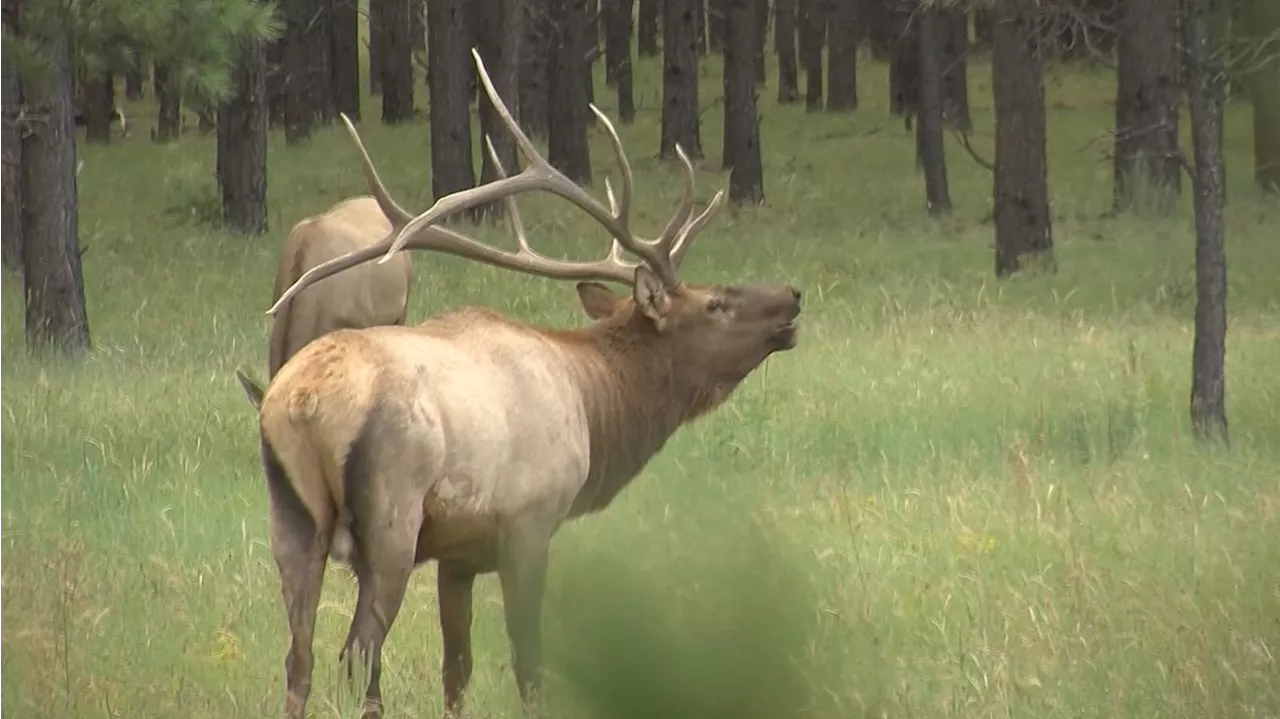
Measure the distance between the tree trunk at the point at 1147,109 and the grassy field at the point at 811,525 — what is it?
3.15 meters

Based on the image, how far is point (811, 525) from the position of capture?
7.21m

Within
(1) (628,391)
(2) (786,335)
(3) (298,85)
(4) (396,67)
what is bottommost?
(1) (628,391)

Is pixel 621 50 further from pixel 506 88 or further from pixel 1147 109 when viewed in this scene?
pixel 1147 109

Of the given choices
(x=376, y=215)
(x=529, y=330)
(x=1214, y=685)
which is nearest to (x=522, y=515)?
(x=529, y=330)

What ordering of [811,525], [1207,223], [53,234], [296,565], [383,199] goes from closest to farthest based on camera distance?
[296,565] → [383,199] → [811,525] → [1207,223] → [53,234]

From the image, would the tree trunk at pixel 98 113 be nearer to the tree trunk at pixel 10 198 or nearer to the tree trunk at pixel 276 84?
the tree trunk at pixel 276 84

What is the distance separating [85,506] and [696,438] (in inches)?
107

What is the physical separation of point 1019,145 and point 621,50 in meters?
22.1

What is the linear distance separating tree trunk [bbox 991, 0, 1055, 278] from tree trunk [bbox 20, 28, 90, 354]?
8578mm

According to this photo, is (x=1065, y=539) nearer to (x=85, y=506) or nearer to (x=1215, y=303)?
(x=1215, y=303)

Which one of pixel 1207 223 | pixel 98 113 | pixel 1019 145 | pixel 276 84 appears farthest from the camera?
pixel 276 84

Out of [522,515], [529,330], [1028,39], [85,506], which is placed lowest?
[85,506]

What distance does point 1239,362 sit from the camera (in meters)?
11.8

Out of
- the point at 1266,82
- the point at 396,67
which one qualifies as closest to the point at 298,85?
the point at 396,67
